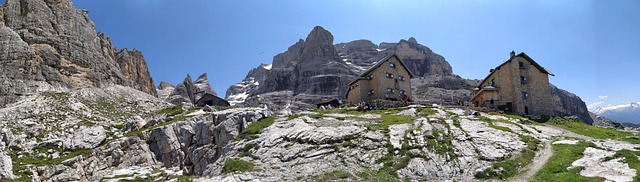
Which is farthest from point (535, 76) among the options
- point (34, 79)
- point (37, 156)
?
point (34, 79)

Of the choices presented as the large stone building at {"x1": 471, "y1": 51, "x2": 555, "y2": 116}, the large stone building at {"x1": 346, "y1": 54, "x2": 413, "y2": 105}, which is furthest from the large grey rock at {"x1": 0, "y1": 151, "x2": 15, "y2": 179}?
the large stone building at {"x1": 471, "y1": 51, "x2": 555, "y2": 116}

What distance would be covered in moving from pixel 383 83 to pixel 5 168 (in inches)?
2496

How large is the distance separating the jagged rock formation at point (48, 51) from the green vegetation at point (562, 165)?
316ft

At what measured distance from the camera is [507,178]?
85.5 feet

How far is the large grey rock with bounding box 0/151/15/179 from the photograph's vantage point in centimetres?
4269

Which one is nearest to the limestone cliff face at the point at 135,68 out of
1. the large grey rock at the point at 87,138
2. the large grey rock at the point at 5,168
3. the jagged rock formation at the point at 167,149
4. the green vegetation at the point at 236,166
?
the large grey rock at the point at 87,138

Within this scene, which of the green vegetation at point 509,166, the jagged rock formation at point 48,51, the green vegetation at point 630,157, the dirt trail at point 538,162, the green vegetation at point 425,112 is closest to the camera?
the green vegetation at point 630,157

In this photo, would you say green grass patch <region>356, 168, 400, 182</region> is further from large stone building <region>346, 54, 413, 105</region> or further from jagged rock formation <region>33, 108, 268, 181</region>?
large stone building <region>346, 54, 413, 105</region>

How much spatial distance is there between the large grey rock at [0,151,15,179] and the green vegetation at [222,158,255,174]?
30.3 m

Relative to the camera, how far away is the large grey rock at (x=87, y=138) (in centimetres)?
5852

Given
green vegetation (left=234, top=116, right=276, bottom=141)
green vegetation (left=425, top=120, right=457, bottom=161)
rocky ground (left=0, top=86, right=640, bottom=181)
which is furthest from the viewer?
green vegetation (left=234, top=116, right=276, bottom=141)

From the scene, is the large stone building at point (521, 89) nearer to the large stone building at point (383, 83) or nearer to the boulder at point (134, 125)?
the large stone building at point (383, 83)

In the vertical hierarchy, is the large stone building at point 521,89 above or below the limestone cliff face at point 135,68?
below

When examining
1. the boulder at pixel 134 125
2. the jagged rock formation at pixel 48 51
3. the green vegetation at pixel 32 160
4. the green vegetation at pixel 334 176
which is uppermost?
the jagged rock formation at pixel 48 51
